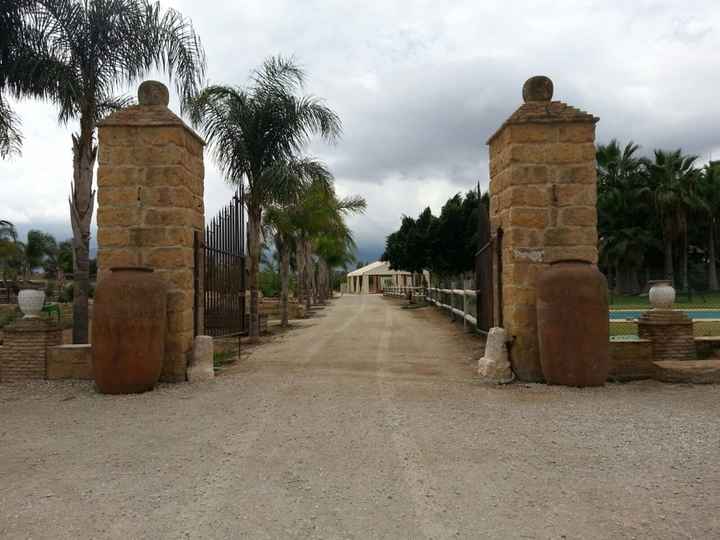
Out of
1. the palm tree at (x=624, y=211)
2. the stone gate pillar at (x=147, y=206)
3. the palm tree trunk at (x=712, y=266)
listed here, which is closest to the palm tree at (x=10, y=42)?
the stone gate pillar at (x=147, y=206)

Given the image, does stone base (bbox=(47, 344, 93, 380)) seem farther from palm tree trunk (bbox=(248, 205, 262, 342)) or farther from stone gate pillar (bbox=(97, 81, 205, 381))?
palm tree trunk (bbox=(248, 205, 262, 342))

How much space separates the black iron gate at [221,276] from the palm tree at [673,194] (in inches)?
1245

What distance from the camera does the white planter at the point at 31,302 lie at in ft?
20.6

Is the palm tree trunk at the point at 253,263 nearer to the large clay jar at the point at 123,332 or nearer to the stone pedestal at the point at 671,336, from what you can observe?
the large clay jar at the point at 123,332

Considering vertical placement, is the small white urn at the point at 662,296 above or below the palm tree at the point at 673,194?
below

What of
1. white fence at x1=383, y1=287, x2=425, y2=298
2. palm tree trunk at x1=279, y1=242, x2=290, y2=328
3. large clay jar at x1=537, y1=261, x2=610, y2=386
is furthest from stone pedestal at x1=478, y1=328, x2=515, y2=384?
white fence at x1=383, y1=287, x2=425, y2=298

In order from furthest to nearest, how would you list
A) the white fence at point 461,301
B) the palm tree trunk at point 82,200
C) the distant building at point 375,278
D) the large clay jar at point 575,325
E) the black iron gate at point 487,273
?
the distant building at point 375,278, the white fence at point 461,301, the palm tree trunk at point 82,200, the black iron gate at point 487,273, the large clay jar at point 575,325

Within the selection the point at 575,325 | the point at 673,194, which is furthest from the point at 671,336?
the point at 673,194

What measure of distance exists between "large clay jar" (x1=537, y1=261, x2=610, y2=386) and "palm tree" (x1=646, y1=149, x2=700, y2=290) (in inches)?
1214

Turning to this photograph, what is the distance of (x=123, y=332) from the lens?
5.62 meters

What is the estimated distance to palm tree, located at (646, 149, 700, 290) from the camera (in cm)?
3234

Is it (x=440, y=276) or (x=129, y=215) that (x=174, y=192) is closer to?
(x=129, y=215)

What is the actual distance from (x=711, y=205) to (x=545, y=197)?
34358 mm

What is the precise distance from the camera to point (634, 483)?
3236 mm
